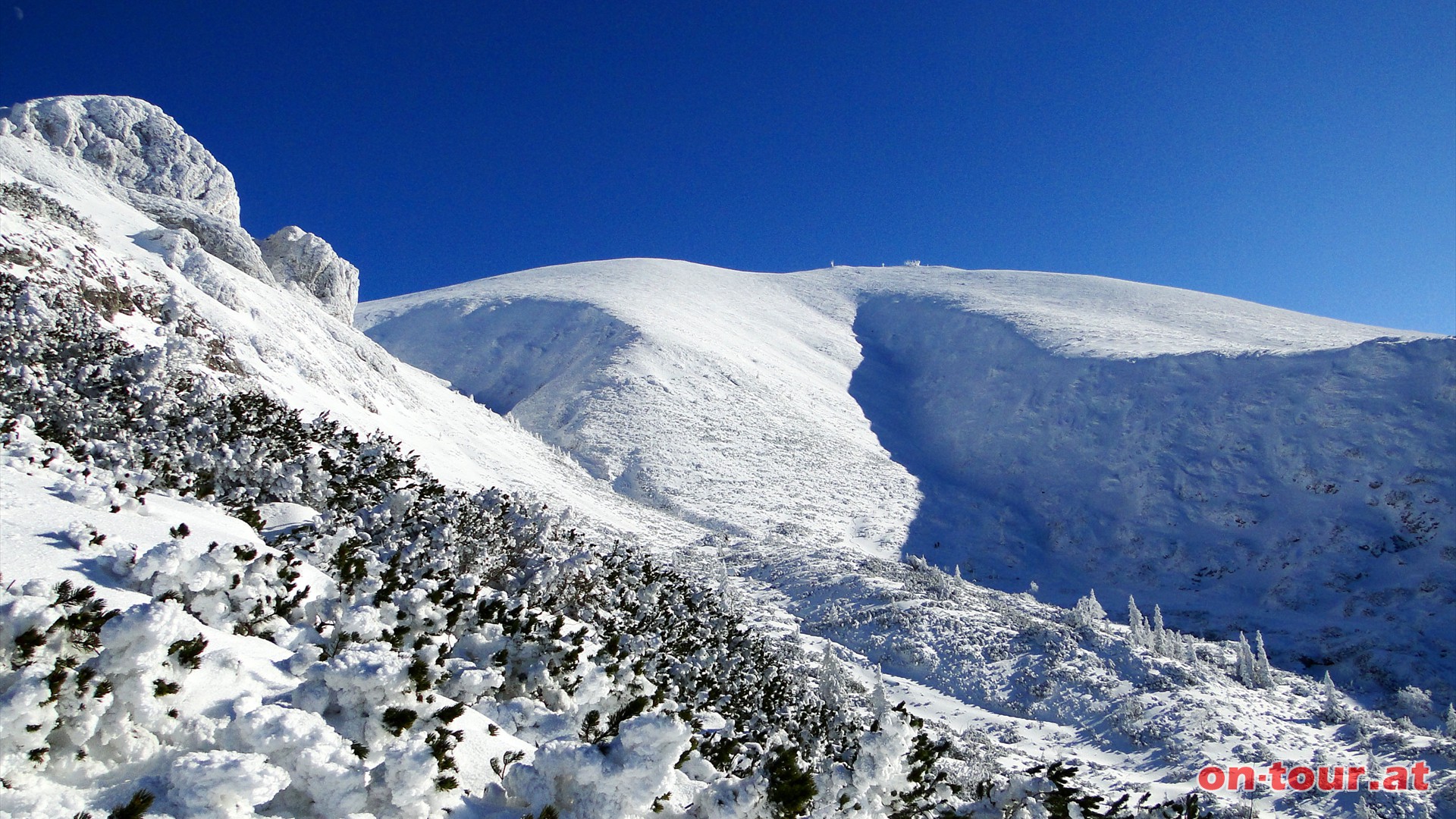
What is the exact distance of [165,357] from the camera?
21453mm

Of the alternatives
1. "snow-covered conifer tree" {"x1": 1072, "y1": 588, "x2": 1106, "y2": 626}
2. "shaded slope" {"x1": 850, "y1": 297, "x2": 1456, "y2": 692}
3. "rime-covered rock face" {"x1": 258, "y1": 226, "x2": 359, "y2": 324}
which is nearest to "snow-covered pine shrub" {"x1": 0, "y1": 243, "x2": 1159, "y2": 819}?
"snow-covered conifer tree" {"x1": 1072, "y1": 588, "x2": 1106, "y2": 626}

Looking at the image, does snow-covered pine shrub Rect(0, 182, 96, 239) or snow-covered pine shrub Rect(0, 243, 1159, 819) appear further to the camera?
snow-covered pine shrub Rect(0, 182, 96, 239)

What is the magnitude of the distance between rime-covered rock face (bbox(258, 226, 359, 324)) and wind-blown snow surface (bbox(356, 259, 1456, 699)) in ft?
78.8

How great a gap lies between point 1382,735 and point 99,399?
2034 inches

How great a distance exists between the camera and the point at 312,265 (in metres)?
61.8

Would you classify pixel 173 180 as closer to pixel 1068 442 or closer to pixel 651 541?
pixel 651 541

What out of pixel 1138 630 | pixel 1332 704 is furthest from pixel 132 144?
pixel 1332 704

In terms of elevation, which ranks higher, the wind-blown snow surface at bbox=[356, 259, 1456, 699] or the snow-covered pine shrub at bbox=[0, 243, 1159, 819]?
the wind-blown snow surface at bbox=[356, 259, 1456, 699]

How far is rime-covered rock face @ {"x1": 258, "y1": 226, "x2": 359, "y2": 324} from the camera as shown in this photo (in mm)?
61156

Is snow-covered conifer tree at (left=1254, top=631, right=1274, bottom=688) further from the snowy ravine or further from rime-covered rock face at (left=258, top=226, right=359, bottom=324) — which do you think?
rime-covered rock face at (left=258, top=226, right=359, bottom=324)

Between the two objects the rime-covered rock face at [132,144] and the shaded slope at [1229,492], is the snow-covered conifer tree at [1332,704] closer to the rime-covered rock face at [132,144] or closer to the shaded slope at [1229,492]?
the shaded slope at [1229,492]

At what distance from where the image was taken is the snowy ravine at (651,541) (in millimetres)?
7387

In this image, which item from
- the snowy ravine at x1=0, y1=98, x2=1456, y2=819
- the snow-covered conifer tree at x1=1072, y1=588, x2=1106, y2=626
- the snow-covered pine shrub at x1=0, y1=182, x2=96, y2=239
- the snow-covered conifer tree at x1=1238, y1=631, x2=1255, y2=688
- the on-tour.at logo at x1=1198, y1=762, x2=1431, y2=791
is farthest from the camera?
the snow-covered conifer tree at x1=1072, y1=588, x2=1106, y2=626

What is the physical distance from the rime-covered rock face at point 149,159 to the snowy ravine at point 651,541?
0.39m
